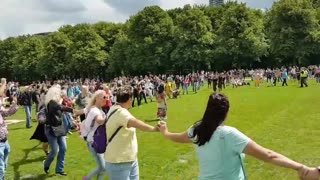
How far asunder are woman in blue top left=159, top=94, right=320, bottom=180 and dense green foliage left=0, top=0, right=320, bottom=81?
69.7m

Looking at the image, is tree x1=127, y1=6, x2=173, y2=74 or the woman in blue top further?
tree x1=127, y1=6, x2=173, y2=74

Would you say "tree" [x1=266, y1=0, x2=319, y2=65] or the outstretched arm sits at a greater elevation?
"tree" [x1=266, y1=0, x2=319, y2=65]

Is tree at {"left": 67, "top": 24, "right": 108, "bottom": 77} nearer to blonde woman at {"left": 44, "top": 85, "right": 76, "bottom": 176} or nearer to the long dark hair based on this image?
blonde woman at {"left": 44, "top": 85, "right": 76, "bottom": 176}

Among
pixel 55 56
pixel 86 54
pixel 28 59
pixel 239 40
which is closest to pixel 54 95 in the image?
pixel 239 40

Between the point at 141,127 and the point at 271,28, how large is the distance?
7290 centimetres

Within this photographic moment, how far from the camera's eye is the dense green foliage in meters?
72.9

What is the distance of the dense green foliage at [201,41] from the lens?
2869 inches

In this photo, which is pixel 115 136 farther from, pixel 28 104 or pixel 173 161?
pixel 28 104

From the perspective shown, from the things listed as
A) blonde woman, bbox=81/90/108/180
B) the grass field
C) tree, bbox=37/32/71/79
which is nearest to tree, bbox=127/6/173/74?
tree, bbox=37/32/71/79

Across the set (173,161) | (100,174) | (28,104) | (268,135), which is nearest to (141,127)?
(100,174)

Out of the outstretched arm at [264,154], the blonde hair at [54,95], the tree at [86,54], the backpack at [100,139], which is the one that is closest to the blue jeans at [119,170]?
the backpack at [100,139]

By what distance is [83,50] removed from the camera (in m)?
94.2

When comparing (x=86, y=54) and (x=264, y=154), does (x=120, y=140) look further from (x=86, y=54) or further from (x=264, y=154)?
(x=86, y=54)

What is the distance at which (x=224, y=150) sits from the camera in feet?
14.0
